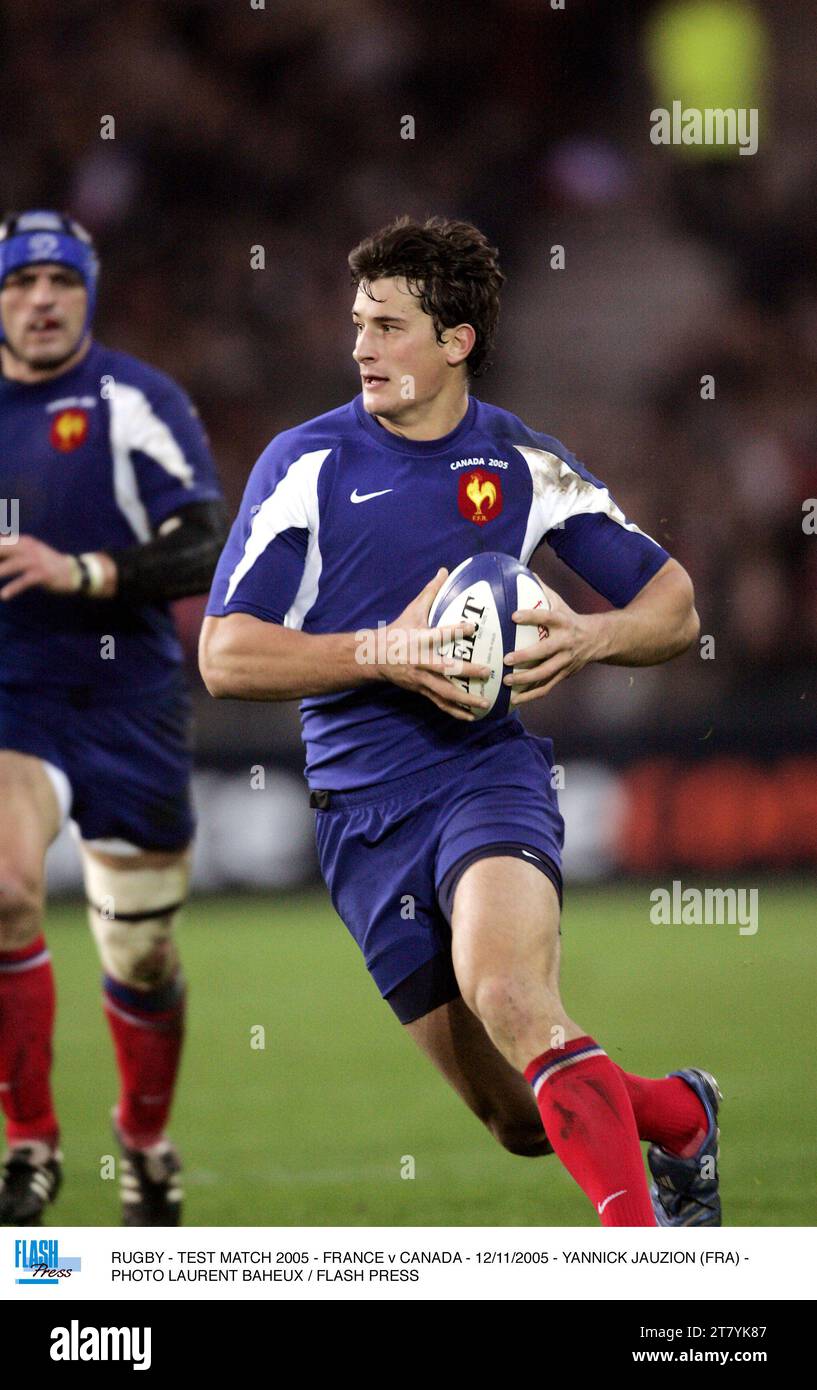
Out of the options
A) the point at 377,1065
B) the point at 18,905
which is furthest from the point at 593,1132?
the point at 377,1065

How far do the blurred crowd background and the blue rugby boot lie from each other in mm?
4853

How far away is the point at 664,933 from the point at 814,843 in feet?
2.82

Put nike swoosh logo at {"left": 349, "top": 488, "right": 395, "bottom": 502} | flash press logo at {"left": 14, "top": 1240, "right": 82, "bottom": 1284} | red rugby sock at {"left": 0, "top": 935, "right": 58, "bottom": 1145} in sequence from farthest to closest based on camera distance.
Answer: red rugby sock at {"left": 0, "top": 935, "right": 58, "bottom": 1145} < flash press logo at {"left": 14, "top": 1240, "right": 82, "bottom": 1284} < nike swoosh logo at {"left": 349, "top": 488, "right": 395, "bottom": 502}

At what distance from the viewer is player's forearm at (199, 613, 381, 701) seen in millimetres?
3139

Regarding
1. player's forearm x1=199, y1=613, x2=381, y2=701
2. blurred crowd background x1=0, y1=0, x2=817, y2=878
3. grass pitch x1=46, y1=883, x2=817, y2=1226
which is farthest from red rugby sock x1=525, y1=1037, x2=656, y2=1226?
blurred crowd background x1=0, y1=0, x2=817, y2=878

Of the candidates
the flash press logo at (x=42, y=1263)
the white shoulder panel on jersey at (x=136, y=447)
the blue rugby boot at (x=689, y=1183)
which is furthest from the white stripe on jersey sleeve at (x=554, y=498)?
the flash press logo at (x=42, y=1263)

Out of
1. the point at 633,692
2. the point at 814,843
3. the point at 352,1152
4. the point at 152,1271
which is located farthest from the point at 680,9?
the point at 152,1271

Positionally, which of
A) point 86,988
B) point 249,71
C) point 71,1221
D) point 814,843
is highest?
point 249,71

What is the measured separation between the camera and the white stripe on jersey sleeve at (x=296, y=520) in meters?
3.23

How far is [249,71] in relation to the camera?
9.91 m

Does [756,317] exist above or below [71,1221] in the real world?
above

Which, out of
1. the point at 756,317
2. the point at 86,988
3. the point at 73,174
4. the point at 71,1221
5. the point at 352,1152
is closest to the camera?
the point at 71,1221

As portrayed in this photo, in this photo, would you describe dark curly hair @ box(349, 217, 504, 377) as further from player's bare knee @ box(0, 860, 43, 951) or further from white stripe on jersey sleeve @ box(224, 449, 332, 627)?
player's bare knee @ box(0, 860, 43, 951)

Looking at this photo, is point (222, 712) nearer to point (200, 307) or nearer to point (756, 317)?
point (200, 307)
